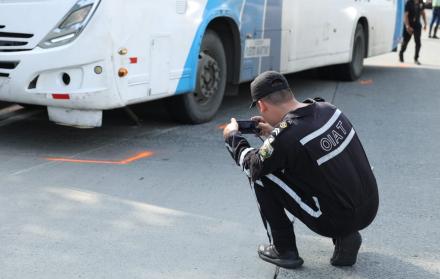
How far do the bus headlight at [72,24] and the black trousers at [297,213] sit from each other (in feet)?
8.55

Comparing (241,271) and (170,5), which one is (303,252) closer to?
(241,271)

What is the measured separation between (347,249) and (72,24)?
3140mm

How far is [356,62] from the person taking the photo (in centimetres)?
1215

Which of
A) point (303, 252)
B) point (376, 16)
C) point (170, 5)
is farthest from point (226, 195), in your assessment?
point (376, 16)

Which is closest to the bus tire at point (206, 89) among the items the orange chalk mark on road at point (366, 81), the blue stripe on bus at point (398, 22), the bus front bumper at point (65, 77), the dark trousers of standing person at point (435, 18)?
the bus front bumper at point (65, 77)

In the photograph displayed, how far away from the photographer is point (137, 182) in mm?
5383

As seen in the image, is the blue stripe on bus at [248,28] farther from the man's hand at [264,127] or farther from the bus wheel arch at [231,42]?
the man's hand at [264,127]

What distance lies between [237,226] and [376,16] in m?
8.98

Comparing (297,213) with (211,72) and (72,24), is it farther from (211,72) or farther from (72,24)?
(211,72)

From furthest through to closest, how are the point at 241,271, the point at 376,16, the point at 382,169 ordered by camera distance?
the point at 376,16 < the point at 382,169 < the point at 241,271

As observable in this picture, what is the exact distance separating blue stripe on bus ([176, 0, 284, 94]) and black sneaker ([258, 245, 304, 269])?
3.10 meters

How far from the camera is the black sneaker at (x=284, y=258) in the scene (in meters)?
3.84

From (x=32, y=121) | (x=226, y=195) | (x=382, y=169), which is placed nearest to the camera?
(x=226, y=195)

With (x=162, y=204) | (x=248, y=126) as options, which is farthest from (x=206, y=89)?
(x=248, y=126)
